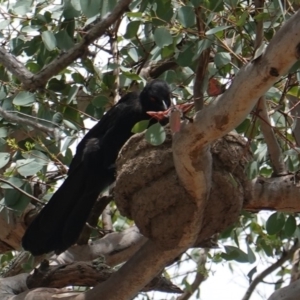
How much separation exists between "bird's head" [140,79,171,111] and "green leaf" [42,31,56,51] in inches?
24.8

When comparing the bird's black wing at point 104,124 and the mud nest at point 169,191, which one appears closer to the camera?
the mud nest at point 169,191

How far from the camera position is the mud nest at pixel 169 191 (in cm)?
261

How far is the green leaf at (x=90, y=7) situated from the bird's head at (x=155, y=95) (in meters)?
0.90

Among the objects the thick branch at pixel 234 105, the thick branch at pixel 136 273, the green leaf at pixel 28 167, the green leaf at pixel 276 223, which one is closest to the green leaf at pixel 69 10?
the green leaf at pixel 28 167

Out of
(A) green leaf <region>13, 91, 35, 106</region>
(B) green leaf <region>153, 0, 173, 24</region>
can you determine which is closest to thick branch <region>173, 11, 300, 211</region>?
(B) green leaf <region>153, 0, 173, 24</region>

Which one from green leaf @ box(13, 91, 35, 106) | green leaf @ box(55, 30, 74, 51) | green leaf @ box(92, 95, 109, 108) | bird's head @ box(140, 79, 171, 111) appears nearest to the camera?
green leaf @ box(55, 30, 74, 51)

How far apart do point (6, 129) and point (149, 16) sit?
2.97 ft

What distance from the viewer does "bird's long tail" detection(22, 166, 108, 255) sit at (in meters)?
3.26

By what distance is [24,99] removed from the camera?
3.19 m

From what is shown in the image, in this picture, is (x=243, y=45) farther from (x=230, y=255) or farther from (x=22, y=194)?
(x=22, y=194)

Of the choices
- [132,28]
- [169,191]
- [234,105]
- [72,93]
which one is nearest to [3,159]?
[72,93]

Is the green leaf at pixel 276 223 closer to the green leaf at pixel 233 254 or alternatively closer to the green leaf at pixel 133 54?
the green leaf at pixel 233 254

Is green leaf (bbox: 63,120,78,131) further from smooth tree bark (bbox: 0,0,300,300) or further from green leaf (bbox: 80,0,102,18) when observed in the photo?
green leaf (bbox: 80,0,102,18)

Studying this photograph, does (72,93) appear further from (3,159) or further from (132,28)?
(132,28)
